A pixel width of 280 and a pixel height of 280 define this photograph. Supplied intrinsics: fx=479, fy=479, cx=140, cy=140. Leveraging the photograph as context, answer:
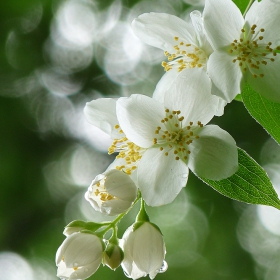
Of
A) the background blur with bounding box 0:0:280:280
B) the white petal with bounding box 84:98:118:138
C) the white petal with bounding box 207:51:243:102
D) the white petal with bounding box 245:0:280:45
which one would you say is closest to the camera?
the white petal with bounding box 207:51:243:102

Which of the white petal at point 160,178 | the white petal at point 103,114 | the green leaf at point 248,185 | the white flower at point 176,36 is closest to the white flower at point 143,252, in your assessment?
the white petal at point 160,178

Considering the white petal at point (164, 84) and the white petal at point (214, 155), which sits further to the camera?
the white petal at point (164, 84)

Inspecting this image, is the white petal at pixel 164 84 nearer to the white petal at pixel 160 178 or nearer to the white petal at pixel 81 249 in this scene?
the white petal at pixel 160 178

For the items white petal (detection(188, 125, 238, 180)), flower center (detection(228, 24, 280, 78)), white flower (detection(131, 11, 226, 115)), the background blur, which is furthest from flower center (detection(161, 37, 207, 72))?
the background blur

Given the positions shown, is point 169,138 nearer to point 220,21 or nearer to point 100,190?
point 100,190

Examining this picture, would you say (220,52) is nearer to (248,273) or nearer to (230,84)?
(230,84)

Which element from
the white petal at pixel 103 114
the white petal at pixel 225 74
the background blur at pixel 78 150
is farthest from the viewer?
the background blur at pixel 78 150

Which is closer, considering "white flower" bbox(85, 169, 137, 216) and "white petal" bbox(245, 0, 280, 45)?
"white flower" bbox(85, 169, 137, 216)

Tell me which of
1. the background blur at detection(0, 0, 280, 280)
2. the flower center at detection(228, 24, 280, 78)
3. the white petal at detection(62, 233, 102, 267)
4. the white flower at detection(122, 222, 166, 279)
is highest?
the flower center at detection(228, 24, 280, 78)

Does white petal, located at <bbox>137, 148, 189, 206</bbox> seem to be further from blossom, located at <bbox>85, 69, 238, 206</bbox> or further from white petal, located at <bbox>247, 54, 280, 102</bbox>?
white petal, located at <bbox>247, 54, 280, 102</bbox>
